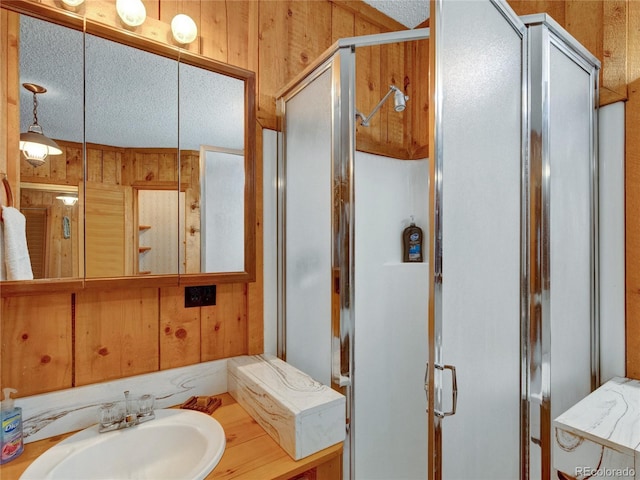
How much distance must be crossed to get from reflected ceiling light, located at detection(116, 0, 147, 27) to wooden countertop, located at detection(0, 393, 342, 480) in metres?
1.40

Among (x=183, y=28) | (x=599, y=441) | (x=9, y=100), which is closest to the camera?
(x=599, y=441)

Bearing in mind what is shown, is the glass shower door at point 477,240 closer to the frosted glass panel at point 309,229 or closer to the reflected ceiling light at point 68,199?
the frosted glass panel at point 309,229

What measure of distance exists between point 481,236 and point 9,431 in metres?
1.43

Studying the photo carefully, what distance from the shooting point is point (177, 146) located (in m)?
1.28

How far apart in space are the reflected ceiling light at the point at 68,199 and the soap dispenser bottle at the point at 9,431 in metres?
0.58

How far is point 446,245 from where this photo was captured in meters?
0.85

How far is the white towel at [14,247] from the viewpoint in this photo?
1.01 meters

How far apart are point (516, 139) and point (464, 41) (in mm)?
367

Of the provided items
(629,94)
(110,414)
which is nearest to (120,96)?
(110,414)

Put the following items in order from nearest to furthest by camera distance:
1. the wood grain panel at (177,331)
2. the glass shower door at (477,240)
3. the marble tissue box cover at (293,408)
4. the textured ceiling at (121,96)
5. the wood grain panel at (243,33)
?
→ the glass shower door at (477,240) → the marble tissue box cover at (293,408) → the textured ceiling at (121,96) → the wood grain panel at (177,331) → the wood grain panel at (243,33)

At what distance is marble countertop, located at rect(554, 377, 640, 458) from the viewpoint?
90 centimetres

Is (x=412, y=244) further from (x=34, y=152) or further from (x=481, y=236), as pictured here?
(x=34, y=152)

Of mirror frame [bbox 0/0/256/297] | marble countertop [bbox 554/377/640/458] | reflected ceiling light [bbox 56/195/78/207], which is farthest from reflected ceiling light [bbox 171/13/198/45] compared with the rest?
marble countertop [bbox 554/377/640/458]

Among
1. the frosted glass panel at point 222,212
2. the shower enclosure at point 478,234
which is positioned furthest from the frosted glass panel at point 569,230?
the frosted glass panel at point 222,212
